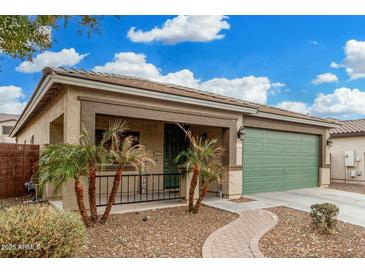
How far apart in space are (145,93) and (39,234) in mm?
4626

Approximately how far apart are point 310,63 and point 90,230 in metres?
7.47

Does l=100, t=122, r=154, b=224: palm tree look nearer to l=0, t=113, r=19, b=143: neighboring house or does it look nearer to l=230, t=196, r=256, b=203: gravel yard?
l=230, t=196, r=256, b=203: gravel yard

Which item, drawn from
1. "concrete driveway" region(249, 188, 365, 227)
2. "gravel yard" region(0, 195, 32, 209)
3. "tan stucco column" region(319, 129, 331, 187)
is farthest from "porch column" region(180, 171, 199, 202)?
"tan stucco column" region(319, 129, 331, 187)

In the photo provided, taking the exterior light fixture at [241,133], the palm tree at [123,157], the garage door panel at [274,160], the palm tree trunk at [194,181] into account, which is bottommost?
the palm tree trunk at [194,181]

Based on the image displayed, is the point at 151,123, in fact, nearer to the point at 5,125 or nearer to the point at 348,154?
the point at 348,154

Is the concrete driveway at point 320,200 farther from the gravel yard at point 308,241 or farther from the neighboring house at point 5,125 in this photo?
the neighboring house at point 5,125

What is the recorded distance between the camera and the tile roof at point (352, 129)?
15430 millimetres

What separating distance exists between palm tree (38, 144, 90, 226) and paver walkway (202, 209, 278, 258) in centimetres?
277

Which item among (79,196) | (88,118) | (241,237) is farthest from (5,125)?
(241,237)

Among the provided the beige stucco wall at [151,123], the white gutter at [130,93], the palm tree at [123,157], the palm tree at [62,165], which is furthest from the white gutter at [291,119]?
the palm tree at [62,165]

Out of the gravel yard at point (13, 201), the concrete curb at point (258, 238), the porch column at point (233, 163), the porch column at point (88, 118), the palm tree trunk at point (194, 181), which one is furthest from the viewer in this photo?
the porch column at point (233, 163)

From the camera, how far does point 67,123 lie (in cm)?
632

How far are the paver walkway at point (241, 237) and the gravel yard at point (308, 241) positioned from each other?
0.56ft

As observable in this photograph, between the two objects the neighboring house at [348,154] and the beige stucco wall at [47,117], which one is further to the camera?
the neighboring house at [348,154]
